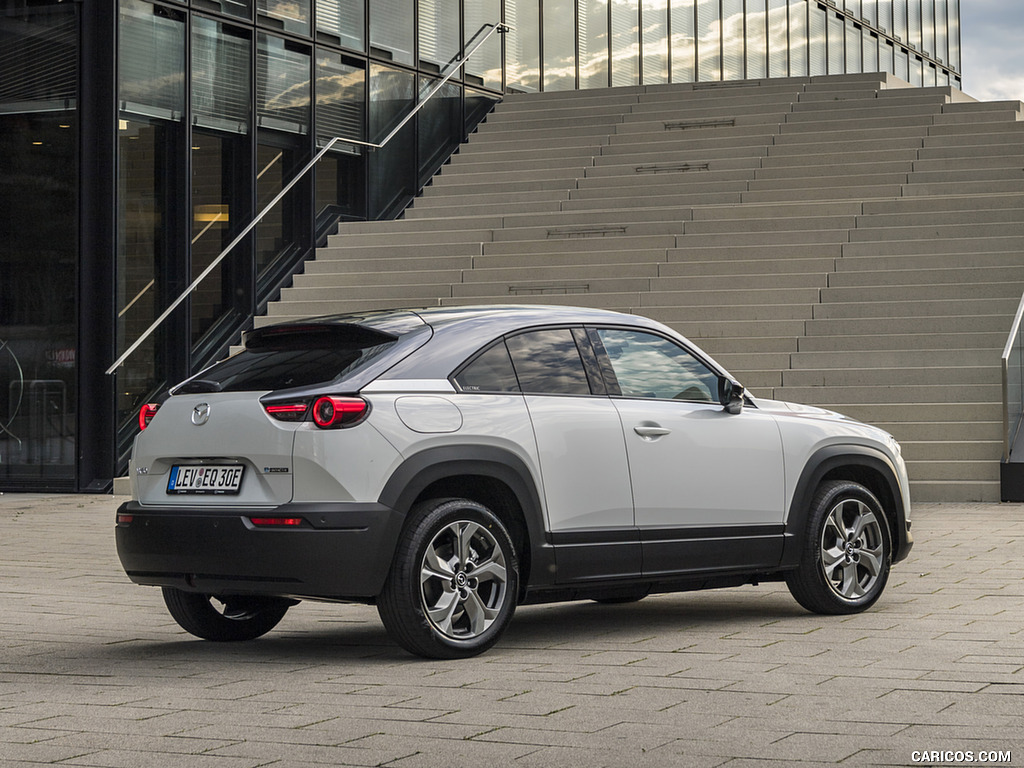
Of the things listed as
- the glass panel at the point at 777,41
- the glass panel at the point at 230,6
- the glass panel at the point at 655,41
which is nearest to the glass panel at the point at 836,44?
the glass panel at the point at 777,41

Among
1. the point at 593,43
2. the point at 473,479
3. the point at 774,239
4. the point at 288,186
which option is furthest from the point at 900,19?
the point at 473,479

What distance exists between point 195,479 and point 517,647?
5.27ft

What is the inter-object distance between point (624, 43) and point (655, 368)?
2399 centimetres

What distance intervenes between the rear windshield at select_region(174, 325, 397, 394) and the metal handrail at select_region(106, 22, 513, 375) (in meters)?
9.87

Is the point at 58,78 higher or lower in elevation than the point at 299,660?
higher

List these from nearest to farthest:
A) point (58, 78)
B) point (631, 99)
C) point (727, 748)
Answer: point (727, 748) → point (58, 78) → point (631, 99)

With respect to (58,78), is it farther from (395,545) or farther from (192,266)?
(395,545)

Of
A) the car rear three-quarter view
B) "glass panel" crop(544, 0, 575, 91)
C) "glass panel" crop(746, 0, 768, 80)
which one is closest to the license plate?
the car rear three-quarter view

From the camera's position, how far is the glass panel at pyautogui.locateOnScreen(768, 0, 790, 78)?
3634cm

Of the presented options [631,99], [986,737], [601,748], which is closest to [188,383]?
[601,748]

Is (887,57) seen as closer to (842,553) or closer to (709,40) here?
(709,40)

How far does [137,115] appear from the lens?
17.6m

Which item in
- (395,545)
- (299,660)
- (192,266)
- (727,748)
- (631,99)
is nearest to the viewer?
(727,748)

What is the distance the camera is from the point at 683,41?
107 feet
